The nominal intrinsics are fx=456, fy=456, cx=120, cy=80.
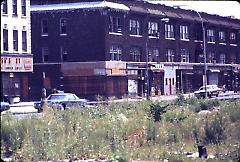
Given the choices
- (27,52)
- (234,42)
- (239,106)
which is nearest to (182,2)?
(234,42)

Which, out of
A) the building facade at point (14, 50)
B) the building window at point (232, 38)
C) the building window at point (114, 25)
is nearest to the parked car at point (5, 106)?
the building facade at point (14, 50)

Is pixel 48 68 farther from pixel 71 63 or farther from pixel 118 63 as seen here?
pixel 118 63

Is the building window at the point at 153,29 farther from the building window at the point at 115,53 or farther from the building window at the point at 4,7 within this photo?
the building window at the point at 4,7

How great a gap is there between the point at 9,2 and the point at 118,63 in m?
1.06

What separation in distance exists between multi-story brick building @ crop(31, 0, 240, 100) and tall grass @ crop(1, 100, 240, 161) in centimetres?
46

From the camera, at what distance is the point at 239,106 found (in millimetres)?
4496

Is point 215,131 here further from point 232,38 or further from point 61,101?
point 61,101

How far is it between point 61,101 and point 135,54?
0.86m

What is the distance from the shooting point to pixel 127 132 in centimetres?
493

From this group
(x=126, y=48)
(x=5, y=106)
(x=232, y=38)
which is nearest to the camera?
(x=5, y=106)

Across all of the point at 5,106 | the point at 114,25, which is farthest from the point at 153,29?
the point at 5,106

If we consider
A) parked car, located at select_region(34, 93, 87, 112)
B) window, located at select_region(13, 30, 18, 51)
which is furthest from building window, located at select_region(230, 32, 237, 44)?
window, located at select_region(13, 30, 18, 51)

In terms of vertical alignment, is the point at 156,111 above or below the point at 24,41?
below

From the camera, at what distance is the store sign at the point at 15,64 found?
368cm
